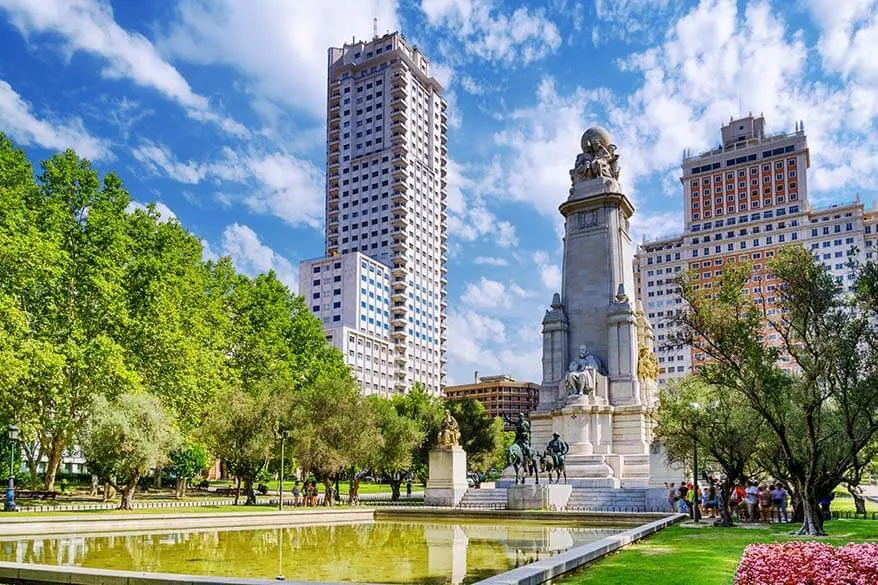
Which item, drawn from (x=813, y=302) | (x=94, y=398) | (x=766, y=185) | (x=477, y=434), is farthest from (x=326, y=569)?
(x=766, y=185)

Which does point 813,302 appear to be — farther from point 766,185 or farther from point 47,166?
point 766,185

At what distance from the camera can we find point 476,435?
6688cm

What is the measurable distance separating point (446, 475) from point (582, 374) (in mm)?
10660

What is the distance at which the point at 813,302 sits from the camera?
2103 cm

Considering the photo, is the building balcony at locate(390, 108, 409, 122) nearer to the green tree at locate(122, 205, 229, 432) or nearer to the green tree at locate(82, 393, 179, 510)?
the green tree at locate(122, 205, 229, 432)

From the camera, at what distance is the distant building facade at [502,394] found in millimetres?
182500

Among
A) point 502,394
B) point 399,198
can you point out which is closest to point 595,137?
point 399,198

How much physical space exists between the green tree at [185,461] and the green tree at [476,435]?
22.0 metres

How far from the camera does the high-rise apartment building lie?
11988 centimetres

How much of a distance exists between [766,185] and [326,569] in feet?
422

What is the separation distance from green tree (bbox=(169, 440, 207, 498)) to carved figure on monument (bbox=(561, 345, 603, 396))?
21500 mm

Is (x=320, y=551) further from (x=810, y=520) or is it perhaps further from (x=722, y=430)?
(x=722, y=430)

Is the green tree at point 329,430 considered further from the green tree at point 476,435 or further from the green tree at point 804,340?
the green tree at point 476,435

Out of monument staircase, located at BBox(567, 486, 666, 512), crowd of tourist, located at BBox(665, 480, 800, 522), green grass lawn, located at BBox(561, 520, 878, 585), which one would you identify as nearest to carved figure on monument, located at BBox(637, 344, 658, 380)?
monument staircase, located at BBox(567, 486, 666, 512)
